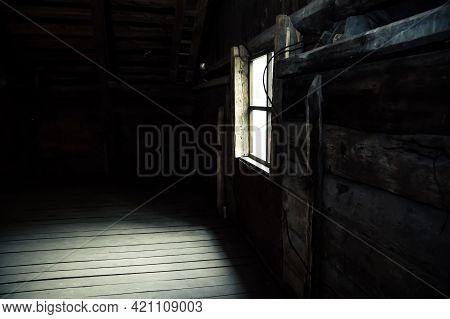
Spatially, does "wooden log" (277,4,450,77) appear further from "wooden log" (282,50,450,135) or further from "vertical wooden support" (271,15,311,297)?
"vertical wooden support" (271,15,311,297)

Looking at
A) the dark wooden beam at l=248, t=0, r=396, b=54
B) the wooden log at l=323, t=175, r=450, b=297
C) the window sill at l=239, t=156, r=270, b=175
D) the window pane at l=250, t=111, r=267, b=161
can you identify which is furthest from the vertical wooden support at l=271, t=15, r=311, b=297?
the window pane at l=250, t=111, r=267, b=161

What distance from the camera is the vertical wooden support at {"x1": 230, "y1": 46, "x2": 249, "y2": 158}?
4.54 metres

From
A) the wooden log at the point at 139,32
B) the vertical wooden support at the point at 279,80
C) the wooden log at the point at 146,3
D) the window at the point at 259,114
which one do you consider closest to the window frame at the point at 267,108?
the window at the point at 259,114

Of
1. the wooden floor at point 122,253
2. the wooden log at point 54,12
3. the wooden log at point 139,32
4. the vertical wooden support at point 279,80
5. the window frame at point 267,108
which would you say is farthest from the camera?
the wooden log at point 139,32

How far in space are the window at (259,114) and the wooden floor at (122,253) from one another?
1284 millimetres

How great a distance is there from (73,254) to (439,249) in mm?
4055

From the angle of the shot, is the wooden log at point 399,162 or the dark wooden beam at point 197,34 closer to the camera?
the wooden log at point 399,162

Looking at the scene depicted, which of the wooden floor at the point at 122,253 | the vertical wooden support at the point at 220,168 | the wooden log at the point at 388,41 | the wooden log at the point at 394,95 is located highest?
the wooden log at the point at 388,41

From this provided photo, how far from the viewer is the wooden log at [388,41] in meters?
1.39

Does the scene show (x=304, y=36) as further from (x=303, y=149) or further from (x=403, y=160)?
(x=403, y=160)

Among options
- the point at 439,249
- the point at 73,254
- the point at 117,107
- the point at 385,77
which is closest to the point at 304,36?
the point at 385,77

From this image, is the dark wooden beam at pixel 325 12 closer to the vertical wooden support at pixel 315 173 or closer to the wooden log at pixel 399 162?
the vertical wooden support at pixel 315 173

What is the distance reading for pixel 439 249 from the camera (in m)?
1.47

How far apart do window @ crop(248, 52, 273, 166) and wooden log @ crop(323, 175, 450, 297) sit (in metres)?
1.71
